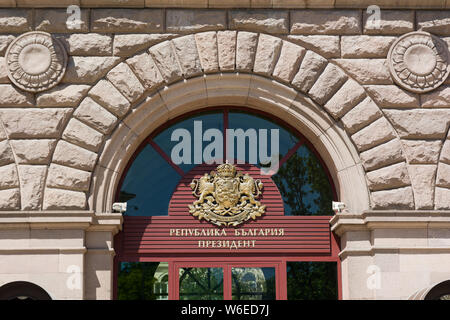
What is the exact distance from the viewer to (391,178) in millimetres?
14133

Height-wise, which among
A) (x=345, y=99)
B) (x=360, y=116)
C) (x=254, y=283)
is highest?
(x=345, y=99)

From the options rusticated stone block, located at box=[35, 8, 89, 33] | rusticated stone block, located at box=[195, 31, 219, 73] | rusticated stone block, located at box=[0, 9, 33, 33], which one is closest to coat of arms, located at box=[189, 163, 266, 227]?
rusticated stone block, located at box=[195, 31, 219, 73]

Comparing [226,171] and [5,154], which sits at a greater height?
[5,154]

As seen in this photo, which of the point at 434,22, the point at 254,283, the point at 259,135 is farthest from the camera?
the point at 259,135

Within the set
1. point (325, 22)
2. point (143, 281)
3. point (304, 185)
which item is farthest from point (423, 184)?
point (143, 281)

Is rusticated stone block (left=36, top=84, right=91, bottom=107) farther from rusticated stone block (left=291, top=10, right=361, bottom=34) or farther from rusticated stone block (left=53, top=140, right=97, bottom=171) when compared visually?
rusticated stone block (left=291, top=10, right=361, bottom=34)

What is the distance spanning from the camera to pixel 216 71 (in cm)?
1458

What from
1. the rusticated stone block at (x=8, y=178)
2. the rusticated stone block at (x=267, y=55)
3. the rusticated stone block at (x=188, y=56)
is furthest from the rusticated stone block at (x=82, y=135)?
the rusticated stone block at (x=267, y=55)

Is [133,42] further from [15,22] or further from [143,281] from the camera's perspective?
[143,281]

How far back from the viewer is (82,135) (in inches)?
558

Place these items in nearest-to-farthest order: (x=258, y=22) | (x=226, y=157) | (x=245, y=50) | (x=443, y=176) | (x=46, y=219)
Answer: (x=46, y=219) < (x=443, y=176) < (x=245, y=50) < (x=258, y=22) < (x=226, y=157)

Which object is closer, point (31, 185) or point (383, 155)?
point (31, 185)

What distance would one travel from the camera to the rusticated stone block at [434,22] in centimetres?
1480

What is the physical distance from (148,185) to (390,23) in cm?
498
